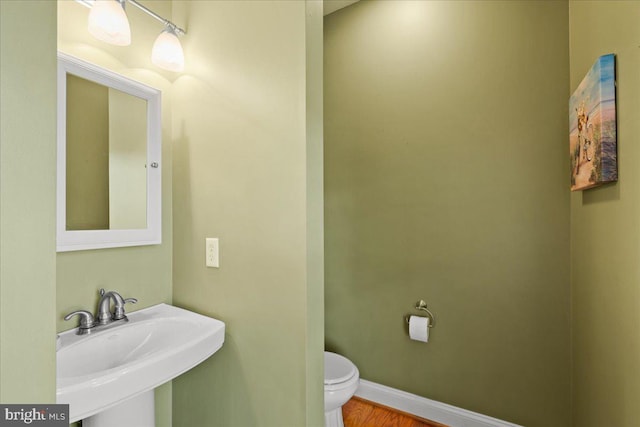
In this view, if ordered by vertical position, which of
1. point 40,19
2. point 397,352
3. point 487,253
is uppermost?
point 40,19

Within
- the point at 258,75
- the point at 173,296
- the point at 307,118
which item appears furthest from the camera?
the point at 173,296

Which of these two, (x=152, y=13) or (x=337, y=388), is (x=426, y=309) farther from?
(x=152, y=13)

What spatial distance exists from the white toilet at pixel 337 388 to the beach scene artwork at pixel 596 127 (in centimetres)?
144

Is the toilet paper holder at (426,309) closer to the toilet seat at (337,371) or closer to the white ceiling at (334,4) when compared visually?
the toilet seat at (337,371)

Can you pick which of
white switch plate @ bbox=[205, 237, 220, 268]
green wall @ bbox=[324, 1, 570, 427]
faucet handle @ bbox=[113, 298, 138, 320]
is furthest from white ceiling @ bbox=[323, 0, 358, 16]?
faucet handle @ bbox=[113, 298, 138, 320]

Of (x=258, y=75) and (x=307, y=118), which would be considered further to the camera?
(x=258, y=75)

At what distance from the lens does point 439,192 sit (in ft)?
6.18

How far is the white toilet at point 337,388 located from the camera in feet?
5.12

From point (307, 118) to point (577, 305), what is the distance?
1.56m

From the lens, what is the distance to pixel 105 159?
4.05 feet

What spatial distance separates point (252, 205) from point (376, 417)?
5.42 ft

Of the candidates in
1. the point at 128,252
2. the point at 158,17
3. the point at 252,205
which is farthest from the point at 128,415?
the point at 158,17

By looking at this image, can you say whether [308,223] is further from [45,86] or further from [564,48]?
[564,48]

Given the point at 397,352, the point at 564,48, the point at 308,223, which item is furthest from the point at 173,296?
the point at 564,48
